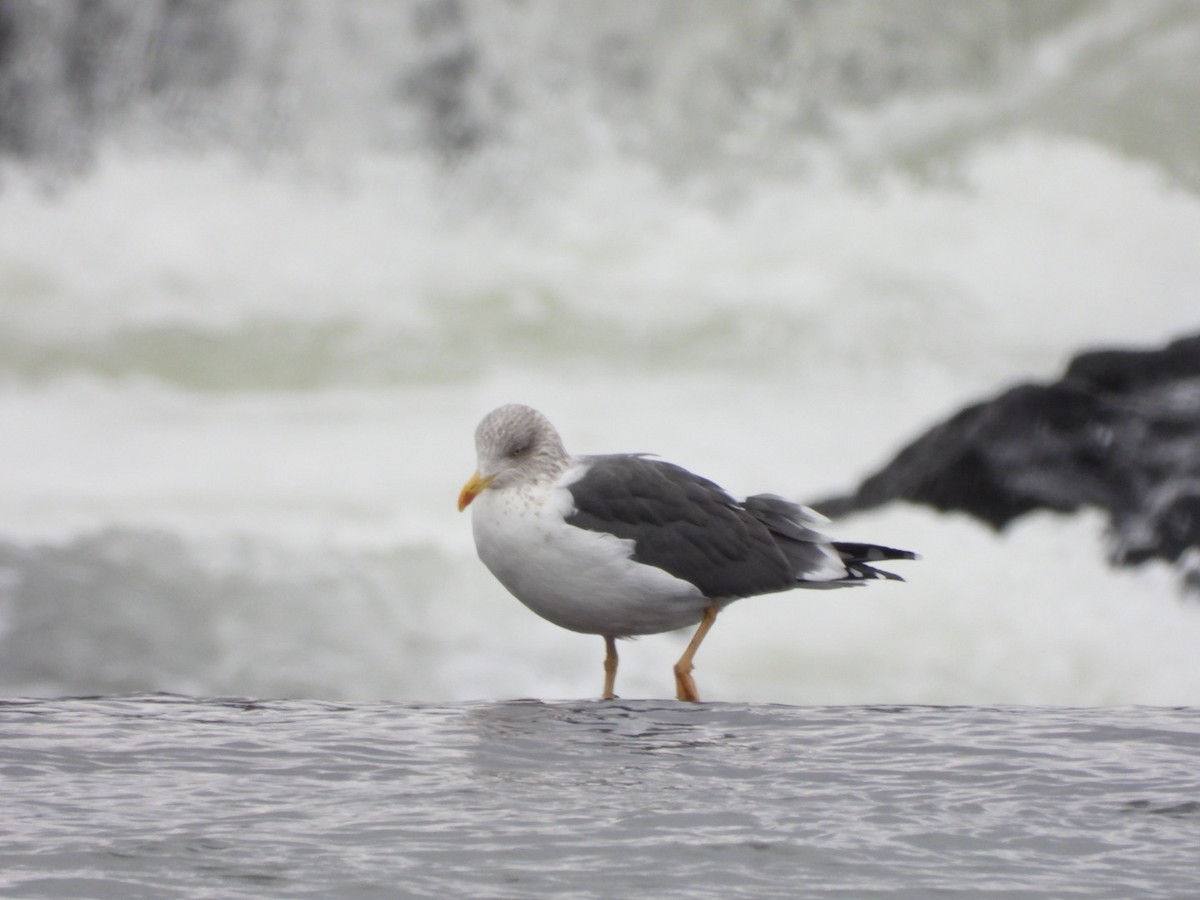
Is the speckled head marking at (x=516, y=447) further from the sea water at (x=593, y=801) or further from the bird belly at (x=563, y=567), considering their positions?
the sea water at (x=593, y=801)

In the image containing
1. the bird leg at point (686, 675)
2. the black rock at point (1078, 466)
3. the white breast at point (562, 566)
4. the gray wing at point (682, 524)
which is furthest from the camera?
the black rock at point (1078, 466)

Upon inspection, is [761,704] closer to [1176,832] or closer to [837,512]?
[1176,832]

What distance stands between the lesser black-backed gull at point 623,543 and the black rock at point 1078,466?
22.0 feet

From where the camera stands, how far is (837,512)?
15547 millimetres

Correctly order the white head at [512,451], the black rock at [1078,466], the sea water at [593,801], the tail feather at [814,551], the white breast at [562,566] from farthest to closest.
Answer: the black rock at [1078,466]
the tail feather at [814,551]
the white head at [512,451]
the white breast at [562,566]
the sea water at [593,801]

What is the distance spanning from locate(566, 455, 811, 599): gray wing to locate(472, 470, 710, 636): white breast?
0.22 feet

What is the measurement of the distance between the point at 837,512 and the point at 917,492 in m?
1.50

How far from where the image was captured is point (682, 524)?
7.17 metres

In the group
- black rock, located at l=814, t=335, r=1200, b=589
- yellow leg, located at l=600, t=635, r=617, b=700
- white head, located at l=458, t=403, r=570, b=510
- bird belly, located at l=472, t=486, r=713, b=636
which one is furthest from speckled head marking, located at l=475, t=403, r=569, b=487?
black rock, located at l=814, t=335, r=1200, b=589

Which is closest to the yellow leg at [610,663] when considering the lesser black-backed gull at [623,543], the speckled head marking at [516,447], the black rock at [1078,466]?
the lesser black-backed gull at [623,543]

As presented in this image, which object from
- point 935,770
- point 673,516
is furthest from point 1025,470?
point 935,770

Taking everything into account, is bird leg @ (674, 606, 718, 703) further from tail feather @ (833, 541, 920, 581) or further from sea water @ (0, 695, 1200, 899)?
sea water @ (0, 695, 1200, 899)

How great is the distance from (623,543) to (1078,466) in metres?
8.61

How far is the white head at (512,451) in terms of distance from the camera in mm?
7043
